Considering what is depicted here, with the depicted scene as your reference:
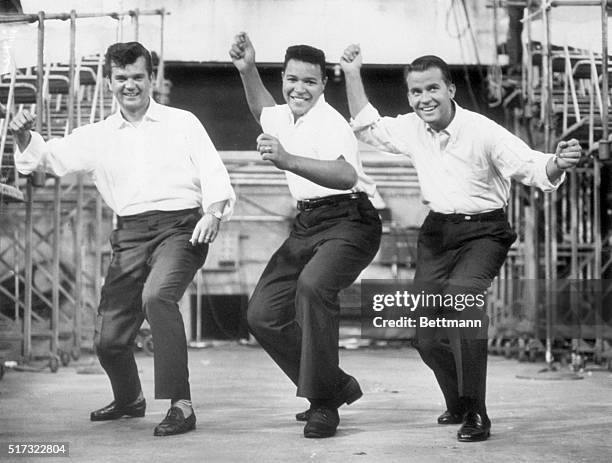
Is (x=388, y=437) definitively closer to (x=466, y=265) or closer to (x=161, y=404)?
(x=466, y=265)

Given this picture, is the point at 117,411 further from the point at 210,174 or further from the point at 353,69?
the point at 353,69

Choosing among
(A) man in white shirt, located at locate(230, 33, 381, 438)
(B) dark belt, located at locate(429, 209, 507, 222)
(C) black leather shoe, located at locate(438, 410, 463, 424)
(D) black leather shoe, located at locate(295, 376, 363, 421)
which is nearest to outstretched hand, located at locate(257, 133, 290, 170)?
(A) man in white shirt, located at locate(230, 33, 381, 438)

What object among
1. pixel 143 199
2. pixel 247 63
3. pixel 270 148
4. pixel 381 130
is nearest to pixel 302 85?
pixel 247 63

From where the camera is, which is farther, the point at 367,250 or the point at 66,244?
the point at 66,244

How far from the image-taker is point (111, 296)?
3104mm

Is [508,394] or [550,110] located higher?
[550,110]

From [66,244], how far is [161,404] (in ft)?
13.6

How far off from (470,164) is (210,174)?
2.40 feet

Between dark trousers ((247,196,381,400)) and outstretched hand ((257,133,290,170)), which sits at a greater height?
outstretched hand ((257,133,290,170))

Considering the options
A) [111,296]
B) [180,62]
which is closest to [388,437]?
[111,296]

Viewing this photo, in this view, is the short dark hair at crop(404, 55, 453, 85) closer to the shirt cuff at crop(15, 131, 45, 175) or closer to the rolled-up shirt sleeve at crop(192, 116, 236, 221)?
the rolled-up shirt sleeve at crop(192, 116, 236, 221)

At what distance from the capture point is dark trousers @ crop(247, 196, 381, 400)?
287 centimetres

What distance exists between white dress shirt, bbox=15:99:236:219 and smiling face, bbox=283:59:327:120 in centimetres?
27

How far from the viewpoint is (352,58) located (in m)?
3.00
